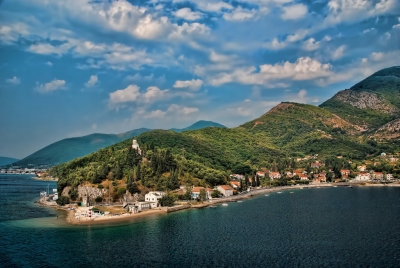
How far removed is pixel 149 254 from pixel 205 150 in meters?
99.9

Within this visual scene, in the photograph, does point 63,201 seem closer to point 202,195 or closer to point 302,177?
point 202,195

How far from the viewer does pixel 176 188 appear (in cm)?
8981

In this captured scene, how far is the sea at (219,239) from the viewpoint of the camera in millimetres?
40750

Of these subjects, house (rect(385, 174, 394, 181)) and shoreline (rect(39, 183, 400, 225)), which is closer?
shoreline (rect(39, 183, 400, 225))

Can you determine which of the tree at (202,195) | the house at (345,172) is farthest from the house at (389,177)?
the tree at (202,195)

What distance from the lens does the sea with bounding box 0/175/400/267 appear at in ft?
134

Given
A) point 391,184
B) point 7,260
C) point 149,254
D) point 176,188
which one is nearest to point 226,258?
point 149,254

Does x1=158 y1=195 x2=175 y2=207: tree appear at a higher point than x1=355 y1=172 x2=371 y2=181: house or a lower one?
higher

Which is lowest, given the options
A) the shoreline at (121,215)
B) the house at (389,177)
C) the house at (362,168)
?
the house at (389,177)

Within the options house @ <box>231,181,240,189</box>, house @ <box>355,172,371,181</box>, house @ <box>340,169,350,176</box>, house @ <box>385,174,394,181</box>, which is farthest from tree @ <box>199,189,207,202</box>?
house @ <box>385,174,394,181</box>

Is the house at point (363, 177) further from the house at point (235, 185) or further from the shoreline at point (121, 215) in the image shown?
the house at point (235, 185)

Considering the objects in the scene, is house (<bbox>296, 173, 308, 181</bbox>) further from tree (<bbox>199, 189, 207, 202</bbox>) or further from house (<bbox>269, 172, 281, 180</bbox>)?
tree (<bbox>199, 189, 207, 202</bbox>)

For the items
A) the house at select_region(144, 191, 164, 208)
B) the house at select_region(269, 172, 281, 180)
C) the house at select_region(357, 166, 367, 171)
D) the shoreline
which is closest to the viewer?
the shoreline

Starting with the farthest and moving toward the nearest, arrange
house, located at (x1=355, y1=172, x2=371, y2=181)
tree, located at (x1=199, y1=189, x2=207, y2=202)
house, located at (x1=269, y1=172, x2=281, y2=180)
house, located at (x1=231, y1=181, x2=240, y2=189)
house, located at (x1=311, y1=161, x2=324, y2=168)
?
house, located at (x1=311, y1=161, x2=324, y2=168) → house, located at (x1=269, y1=172, x2=281, y2=180) → house, located at (x1=355, y1=172, x2=371, y2=181) → house, located at (x1=231, y1=181, x2=240, y2=189) → tree, located at (x1=199, y1=189, x2=207, y2=202)
